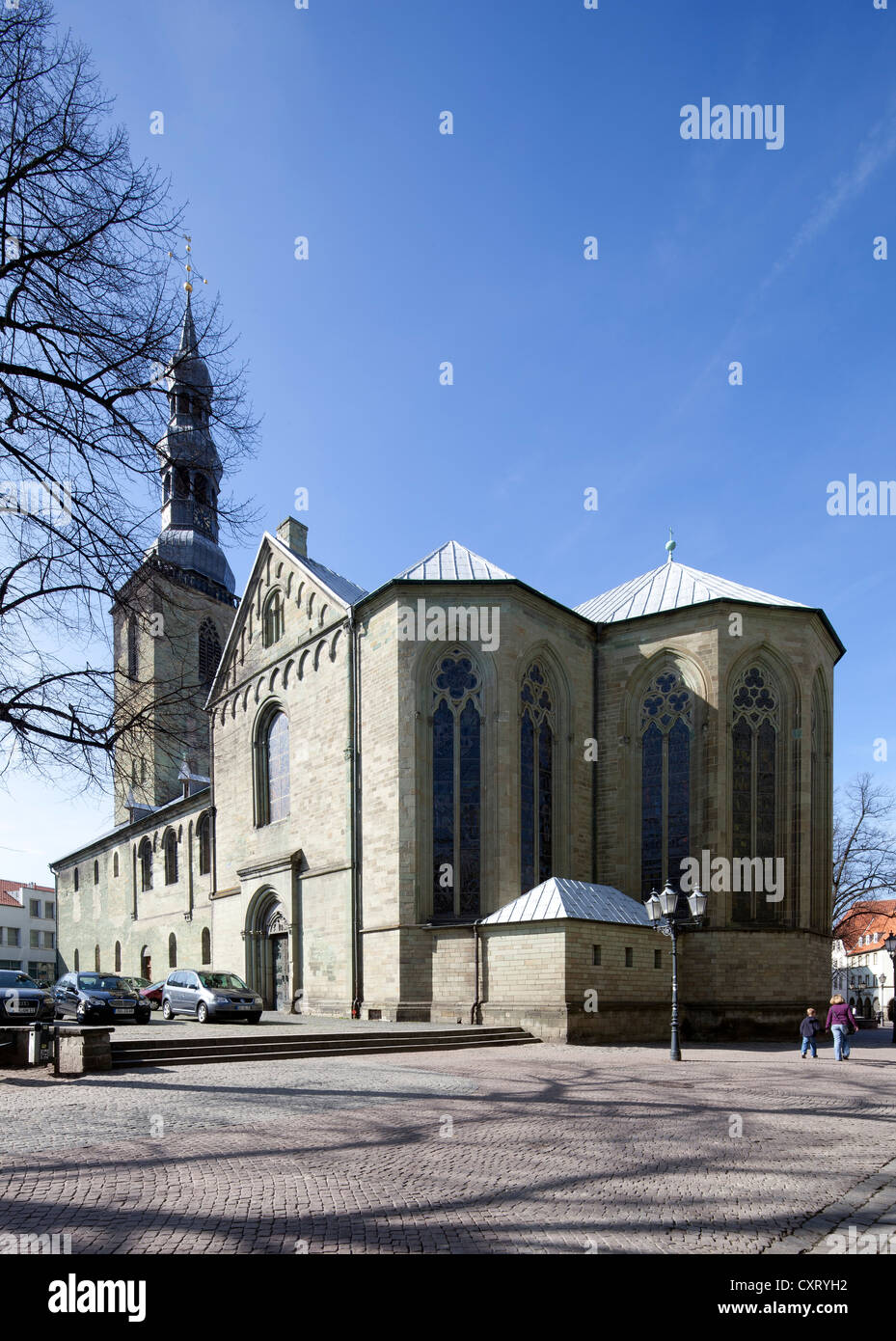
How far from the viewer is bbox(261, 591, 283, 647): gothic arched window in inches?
1261

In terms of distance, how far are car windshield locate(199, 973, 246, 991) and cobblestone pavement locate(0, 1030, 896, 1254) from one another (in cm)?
910

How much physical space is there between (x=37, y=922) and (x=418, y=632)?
2693 inches

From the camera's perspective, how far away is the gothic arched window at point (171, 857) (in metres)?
44.2

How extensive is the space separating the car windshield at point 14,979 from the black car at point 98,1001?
67.0 inches

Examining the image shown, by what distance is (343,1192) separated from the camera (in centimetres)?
655

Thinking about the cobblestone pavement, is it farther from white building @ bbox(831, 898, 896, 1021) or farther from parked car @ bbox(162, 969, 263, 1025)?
white building @ bbox(831, 898, 896, 1021)

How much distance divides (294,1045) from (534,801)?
36.2 feet

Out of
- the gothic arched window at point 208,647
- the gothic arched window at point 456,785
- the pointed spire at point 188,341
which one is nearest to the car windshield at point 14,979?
the gothic arched window at point 456,785

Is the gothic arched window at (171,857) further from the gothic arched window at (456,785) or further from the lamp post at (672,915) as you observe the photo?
the lamp post at (672,915)

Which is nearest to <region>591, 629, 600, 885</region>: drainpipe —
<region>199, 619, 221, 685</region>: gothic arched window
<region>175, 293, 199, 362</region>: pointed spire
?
<region>175, 293, 199, 362</region>: pointed spire

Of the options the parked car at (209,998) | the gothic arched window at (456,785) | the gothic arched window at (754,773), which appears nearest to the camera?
the parked car at (209,998)

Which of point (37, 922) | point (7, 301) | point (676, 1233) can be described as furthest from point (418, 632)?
point (37, 922)

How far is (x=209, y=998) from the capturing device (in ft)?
70.8

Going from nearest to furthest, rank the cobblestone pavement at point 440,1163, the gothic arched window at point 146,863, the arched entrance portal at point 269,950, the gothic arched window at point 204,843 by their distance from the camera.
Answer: the cobblestone pavement at point 440,1163, the arched entrance portal at point 269,950, the gothic arched window at point 204,843, the gothic arched window at point 146,863
